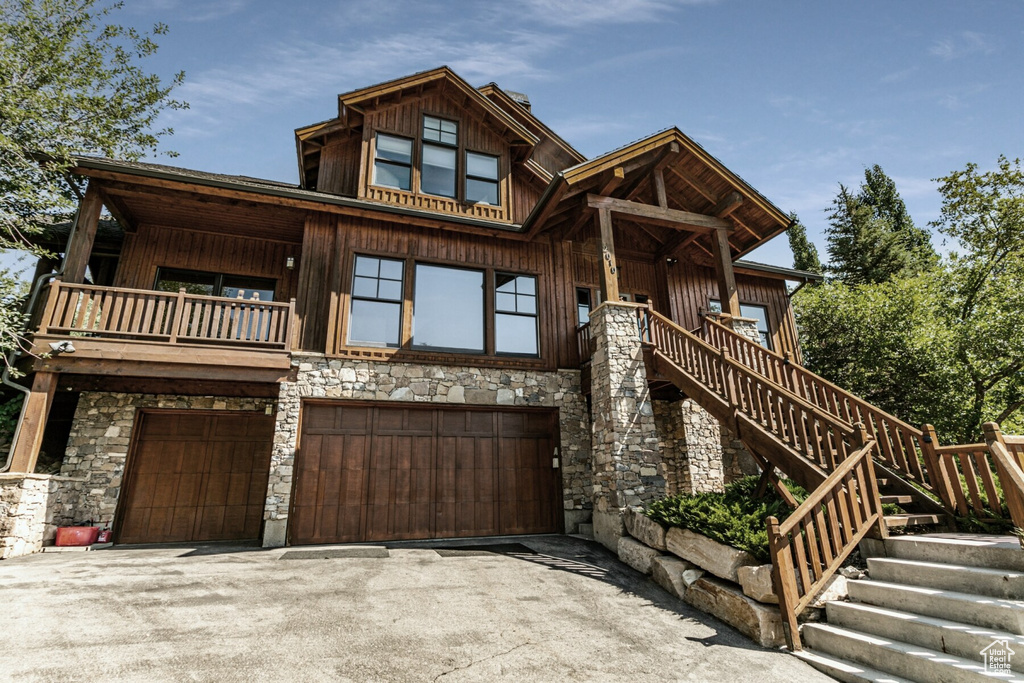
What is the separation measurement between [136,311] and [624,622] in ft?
30.9

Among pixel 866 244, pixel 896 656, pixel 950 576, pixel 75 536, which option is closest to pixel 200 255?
pixel 75 536

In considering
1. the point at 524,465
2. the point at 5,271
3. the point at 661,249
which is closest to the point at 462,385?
the point at 524,465

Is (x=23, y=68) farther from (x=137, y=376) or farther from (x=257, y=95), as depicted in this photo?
(x=137, y=376)

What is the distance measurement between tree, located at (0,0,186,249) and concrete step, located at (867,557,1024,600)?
44.8ft

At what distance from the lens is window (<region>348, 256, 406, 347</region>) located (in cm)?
986

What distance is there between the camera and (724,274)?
35.4 ft

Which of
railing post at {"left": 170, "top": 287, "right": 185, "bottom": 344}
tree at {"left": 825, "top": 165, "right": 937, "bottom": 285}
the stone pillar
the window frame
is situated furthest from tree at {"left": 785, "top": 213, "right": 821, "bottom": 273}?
railing post at {"left": 170, "top": 287, "right": 185, "bottom": 344}

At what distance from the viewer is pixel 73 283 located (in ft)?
27.2

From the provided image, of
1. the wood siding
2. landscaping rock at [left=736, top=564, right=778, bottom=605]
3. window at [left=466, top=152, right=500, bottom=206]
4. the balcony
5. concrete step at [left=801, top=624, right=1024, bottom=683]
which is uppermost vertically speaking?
window at [left=466, top=152, right=500, bottom=206]

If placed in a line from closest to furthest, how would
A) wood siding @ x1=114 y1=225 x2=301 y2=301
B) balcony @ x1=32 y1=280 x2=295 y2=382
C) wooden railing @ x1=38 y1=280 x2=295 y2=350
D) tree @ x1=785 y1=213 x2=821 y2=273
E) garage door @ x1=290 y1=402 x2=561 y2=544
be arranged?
balcony @ x1=32 y1=280 x2=295 y2=382 → wooden railing @ x1=38 y1=280 x2=295 y2=350 → garage door @ x1=290 y1=402 x2=561 y2=544 → wood siding @ x1=114 y1=225 x2=301 y2=301 → tree @ x1=785 y1=213 x2=821 y2=273

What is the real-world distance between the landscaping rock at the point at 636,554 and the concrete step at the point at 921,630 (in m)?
2.56

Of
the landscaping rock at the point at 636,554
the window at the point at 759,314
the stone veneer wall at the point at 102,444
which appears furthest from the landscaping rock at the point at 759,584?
the stone veneer wall at the point at 102,444

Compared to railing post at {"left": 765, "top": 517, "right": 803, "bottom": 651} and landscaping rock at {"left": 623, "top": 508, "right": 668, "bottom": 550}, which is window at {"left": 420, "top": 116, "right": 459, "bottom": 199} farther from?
railing post at {"left": 765, "top": 517, "right": 803, "bottom": 651}

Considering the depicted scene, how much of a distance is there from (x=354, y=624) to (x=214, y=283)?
909 centimetres
